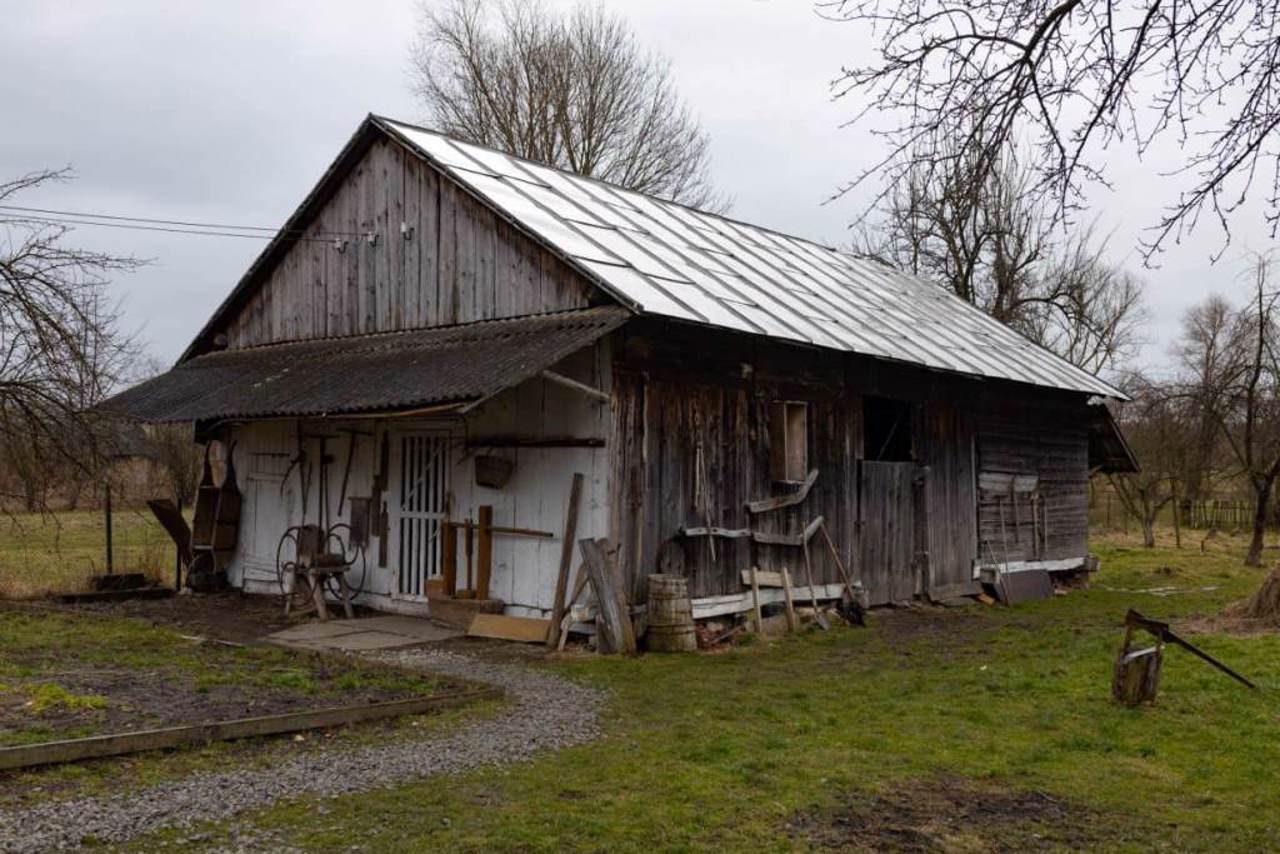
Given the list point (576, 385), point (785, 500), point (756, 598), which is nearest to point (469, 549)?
point (576, 385)

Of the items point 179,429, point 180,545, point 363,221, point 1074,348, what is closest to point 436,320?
point 363,221

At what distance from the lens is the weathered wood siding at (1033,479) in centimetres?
1750

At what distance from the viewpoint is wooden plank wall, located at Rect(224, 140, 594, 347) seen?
1252 centimetres

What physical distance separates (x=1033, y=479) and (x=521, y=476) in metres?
10.1

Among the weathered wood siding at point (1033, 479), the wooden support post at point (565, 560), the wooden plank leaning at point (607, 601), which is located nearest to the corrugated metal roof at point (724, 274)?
the weathered wood siding at point (1033, 479)

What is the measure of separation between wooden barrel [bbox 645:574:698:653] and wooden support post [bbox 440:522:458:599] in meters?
2.43

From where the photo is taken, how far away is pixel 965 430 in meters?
16.8

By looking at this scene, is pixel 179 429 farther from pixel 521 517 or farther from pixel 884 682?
pixel 884 682

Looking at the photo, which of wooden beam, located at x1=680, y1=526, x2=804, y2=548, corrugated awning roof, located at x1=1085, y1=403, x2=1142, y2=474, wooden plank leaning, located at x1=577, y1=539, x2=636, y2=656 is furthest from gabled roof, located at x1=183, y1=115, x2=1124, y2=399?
wooden plank leaning, located at x1=577, y1=539, x2=636, y2=656

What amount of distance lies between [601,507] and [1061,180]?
6347mm

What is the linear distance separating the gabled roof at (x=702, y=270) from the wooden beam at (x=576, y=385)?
0.91m

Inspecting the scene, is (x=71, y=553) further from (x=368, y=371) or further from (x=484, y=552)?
(x=484, y=552)

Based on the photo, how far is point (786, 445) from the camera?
1320cm

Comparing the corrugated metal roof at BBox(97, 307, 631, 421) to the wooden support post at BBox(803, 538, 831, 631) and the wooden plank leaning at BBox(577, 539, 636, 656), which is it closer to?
the wooden plank leaning at BBox(577, 539, 636, 656)
